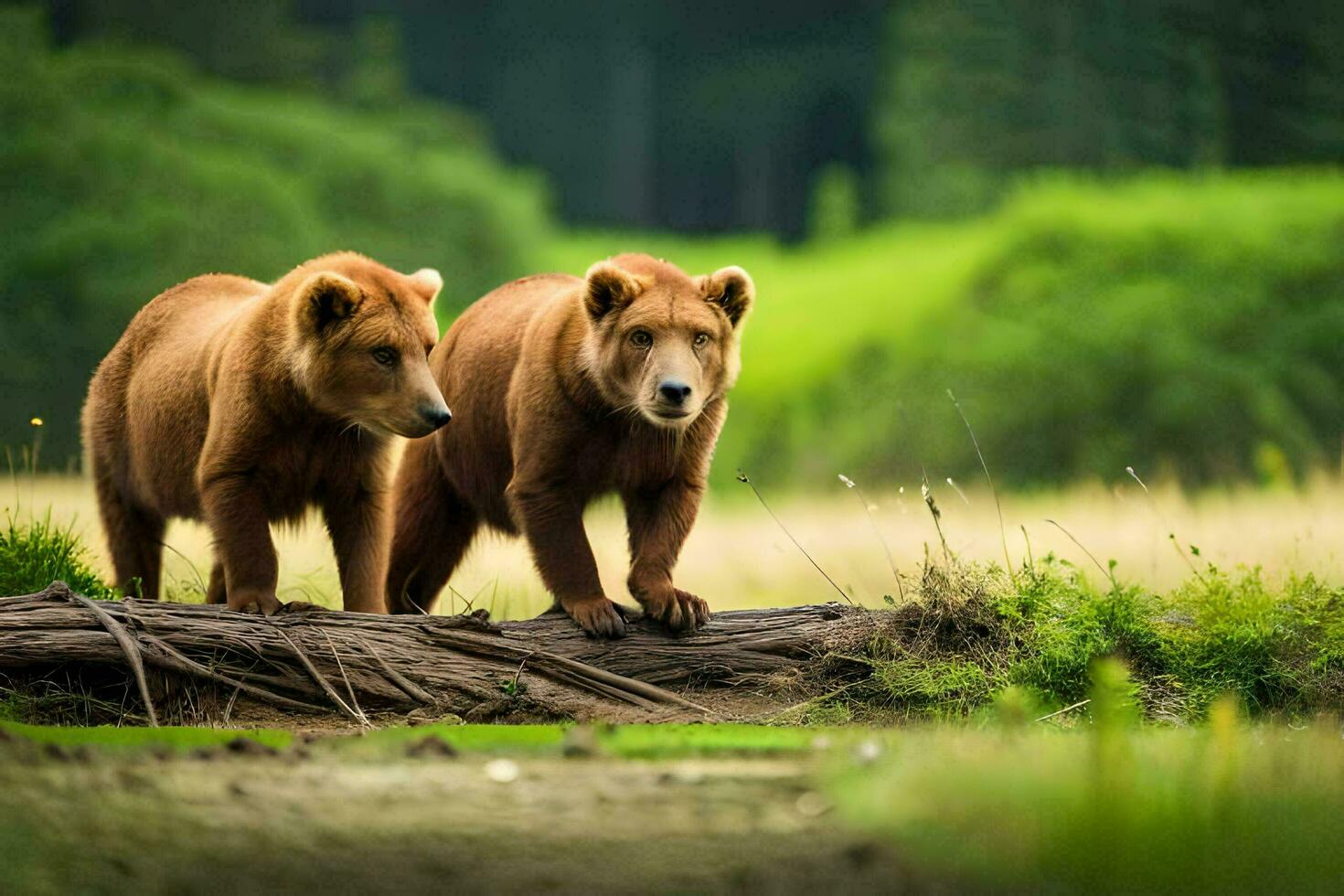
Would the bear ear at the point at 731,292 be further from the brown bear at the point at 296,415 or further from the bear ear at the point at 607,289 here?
the brown bear at the point at 296,415

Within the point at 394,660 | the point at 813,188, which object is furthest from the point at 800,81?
the point at 394,660

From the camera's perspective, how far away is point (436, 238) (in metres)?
33.2

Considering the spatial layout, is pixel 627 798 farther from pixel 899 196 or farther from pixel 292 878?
pixel 899 196

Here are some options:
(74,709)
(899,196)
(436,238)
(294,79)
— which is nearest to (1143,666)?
(74,709)

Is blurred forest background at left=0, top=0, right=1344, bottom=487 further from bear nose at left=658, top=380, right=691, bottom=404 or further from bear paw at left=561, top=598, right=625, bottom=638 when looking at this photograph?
bear nose at left=658, top=380, right=691, bottom=404

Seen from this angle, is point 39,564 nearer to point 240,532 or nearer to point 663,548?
point 240,532

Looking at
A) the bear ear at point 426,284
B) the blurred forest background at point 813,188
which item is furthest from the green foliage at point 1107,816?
the blurred forest background at point 813,188

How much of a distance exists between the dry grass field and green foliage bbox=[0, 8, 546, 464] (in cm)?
1287

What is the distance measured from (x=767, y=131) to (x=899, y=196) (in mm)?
5623

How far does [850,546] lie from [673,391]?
5.49m

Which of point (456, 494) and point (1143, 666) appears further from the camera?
point (456, 494)

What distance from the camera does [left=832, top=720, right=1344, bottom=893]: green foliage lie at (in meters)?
3.92

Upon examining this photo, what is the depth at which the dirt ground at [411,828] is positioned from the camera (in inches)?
150

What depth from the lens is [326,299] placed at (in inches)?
283
